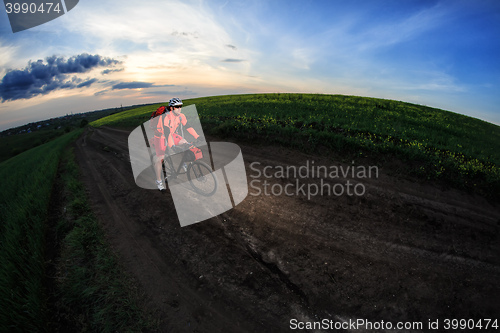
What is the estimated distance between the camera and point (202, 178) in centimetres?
634

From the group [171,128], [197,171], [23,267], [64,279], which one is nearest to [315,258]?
[197,171]

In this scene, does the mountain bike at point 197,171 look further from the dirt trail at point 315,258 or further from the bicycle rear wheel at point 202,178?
the dirt trail at point 315,258

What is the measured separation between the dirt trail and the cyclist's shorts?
4.58ft

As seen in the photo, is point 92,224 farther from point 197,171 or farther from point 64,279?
point 197,171

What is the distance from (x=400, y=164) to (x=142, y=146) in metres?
13.1

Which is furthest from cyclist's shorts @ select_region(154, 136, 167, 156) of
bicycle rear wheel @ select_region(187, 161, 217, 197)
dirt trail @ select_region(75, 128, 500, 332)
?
dirt trail @ select_region(75, 128, 500, 332)

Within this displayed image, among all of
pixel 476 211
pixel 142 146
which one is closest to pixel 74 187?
pixel 142 146

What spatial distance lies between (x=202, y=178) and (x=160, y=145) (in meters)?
1.68

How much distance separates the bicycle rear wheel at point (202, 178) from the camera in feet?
20.2

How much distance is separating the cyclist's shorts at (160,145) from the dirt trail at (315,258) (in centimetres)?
139

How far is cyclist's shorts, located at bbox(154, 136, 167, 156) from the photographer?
6404 mm

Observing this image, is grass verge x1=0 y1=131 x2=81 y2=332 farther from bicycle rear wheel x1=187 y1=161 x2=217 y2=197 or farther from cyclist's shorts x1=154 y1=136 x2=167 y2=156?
bicycle rear wheel x1=187 y1=161 x2=217 y2=197

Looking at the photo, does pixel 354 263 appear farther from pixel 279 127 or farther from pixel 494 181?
pixel 279 127

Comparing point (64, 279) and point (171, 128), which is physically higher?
point (171, 128)
